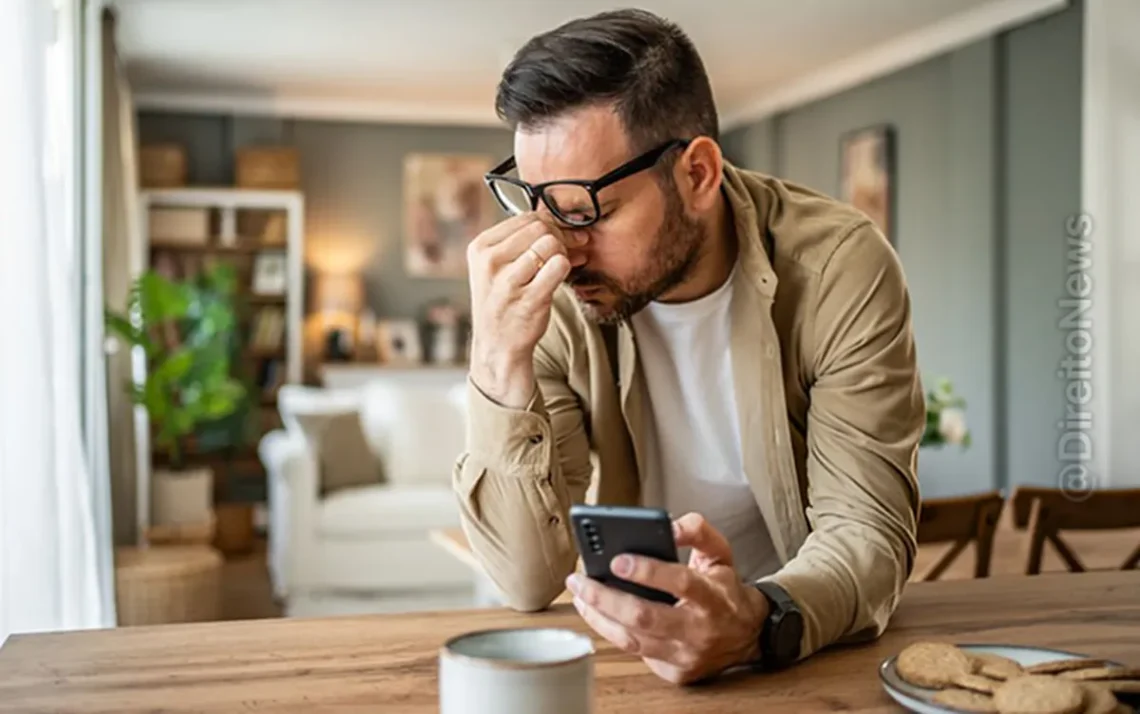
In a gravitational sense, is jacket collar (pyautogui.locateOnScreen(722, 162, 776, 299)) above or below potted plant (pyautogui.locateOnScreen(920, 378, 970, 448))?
above

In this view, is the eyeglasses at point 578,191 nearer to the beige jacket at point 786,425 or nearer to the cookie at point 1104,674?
the beige jacket at point 786,425

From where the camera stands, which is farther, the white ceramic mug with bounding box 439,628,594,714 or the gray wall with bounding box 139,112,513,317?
the gray wall with bounding box 139,112,513,317

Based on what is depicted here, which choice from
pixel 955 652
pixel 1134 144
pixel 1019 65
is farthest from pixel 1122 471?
pixel 955 652

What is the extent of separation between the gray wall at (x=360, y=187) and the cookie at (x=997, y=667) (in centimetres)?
791

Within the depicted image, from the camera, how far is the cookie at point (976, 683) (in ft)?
3.13

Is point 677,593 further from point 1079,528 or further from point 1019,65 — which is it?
point 1019,65

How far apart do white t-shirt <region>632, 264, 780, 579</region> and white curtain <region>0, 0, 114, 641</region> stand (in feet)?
4.57

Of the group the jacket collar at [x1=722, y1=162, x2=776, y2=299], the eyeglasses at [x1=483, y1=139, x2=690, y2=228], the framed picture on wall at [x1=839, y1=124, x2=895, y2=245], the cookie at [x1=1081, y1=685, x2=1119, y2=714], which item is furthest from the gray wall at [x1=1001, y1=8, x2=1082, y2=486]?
the cookie at [x1=1081, y1=685, x2=1119, y2=714]

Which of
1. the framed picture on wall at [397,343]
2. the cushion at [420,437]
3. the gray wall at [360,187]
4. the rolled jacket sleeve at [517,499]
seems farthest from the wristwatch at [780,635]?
the gray wall at [360,187]

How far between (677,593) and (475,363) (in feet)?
1.52

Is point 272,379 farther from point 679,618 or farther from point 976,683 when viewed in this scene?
point 976,683

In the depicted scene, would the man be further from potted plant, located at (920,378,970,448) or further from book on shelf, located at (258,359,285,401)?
book on shelf, located at (258,359,285,401)

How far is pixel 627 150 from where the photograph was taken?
4.50 feet

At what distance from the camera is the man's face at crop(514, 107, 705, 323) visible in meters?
1.35
